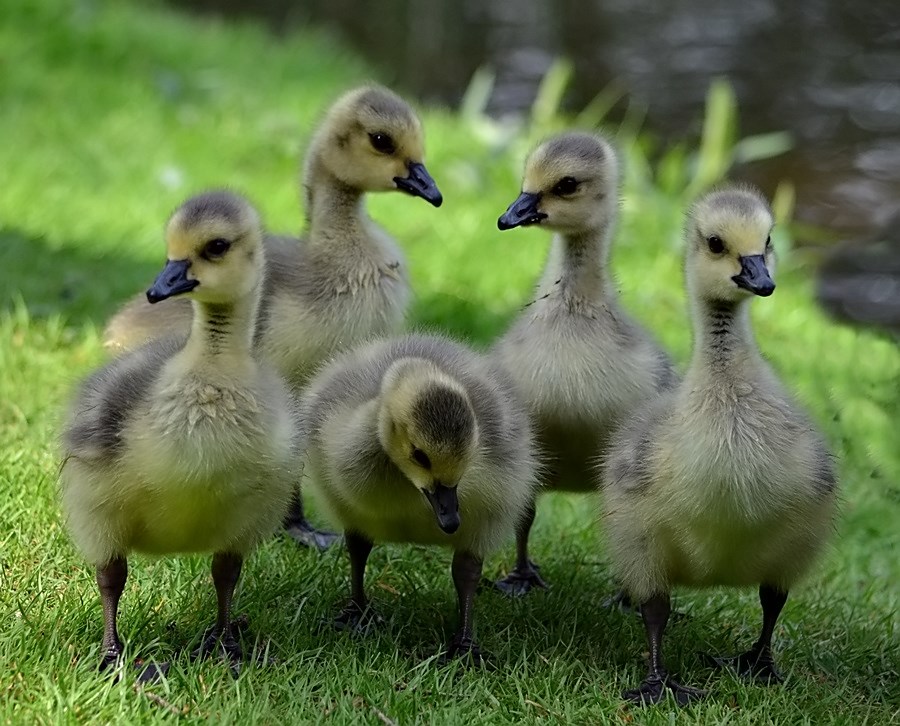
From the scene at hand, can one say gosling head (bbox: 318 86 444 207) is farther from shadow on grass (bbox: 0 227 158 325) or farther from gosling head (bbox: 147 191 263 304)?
shadow on grass (bbox: 0 227 158 325)

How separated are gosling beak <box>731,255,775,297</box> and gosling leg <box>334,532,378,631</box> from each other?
136cm

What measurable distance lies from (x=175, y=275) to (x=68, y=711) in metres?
1.12

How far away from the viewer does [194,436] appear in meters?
3.64

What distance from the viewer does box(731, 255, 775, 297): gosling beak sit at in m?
3.86

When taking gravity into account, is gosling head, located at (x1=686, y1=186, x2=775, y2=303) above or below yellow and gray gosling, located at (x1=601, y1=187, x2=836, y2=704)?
above

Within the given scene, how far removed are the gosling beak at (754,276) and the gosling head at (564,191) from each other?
36.2 inches

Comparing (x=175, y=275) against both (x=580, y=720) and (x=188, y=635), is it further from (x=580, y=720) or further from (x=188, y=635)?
(x=580, y=720)

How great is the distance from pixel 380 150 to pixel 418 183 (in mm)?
186

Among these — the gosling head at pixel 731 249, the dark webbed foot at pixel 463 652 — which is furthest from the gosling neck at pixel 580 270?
the dark webbed foot at pixel 463 652

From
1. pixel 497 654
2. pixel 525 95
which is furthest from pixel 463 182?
pixel 497 654

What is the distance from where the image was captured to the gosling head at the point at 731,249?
393 cm

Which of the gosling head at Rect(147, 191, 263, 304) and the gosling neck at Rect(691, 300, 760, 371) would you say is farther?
the gosling neck at Rect(691, 300, 760, 371)

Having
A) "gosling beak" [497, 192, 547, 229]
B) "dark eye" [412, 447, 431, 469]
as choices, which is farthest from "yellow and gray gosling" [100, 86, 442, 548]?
"dark eye" [412, 447, 431, 469]

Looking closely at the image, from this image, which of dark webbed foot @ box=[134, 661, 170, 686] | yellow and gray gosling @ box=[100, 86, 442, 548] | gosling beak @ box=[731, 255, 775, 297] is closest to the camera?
dark webbed foot @ box=[134, 661, 170, 686]
